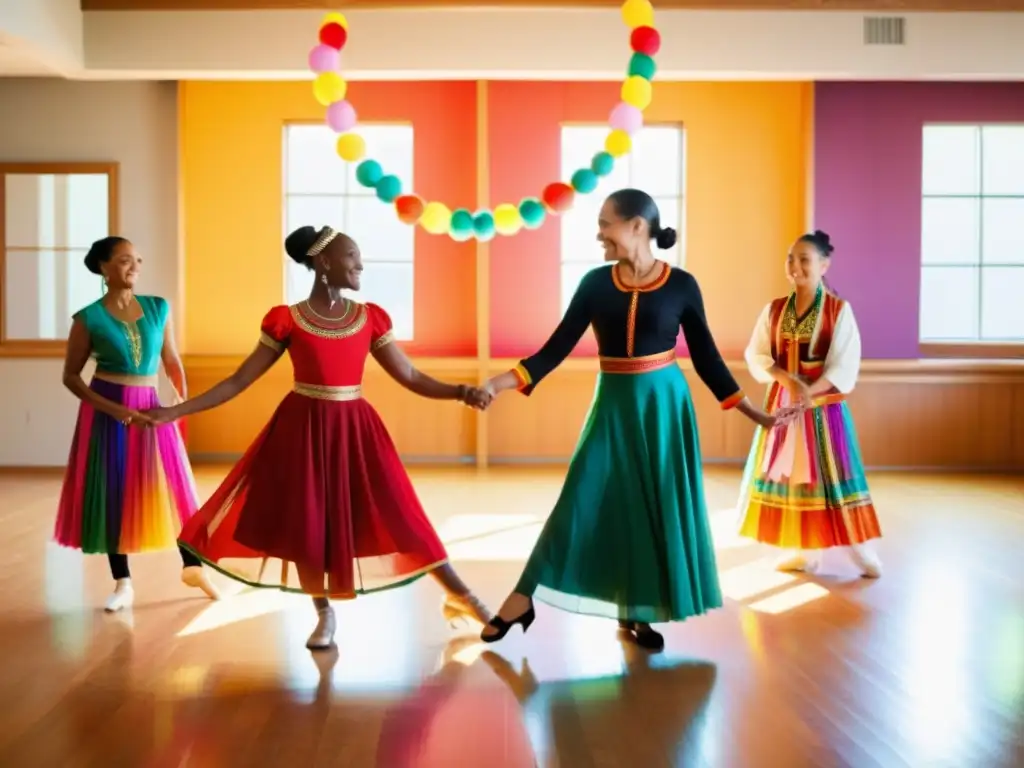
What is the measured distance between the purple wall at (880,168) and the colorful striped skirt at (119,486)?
17.7 feet

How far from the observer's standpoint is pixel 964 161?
318 inches

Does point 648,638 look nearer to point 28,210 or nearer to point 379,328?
point 379,328

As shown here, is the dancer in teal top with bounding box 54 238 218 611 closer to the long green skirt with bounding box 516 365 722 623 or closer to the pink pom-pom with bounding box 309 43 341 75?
the long green skirt with bounding box 516 365 722 623

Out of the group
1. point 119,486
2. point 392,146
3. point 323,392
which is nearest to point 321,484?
point 323,392

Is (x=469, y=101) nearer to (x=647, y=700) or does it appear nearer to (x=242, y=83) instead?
(x=242, y=83)

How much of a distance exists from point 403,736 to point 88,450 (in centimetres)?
197

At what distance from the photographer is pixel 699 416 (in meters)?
8.12

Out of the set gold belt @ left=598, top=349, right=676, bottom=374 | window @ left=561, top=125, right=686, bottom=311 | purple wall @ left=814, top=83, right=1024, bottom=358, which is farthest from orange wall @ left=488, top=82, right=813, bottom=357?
gold belt @ left=598, top=349, right=676, bottom=374

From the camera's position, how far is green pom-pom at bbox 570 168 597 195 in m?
6.32

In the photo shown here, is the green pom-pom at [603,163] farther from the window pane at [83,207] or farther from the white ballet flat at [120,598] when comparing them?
the window pane at [83,207]

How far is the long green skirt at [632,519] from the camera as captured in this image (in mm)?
3279

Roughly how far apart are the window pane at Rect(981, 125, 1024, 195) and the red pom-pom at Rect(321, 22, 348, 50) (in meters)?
4.73

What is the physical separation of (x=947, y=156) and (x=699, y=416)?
2571 millimetres

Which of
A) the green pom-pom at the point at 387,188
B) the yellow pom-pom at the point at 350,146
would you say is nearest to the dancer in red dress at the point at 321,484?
the green pom-pom at the point at 387,188
